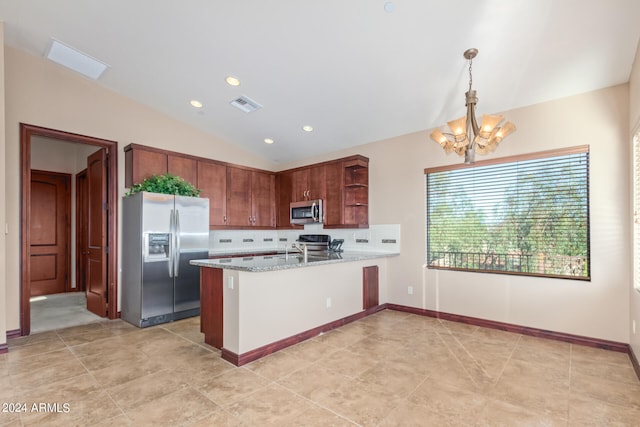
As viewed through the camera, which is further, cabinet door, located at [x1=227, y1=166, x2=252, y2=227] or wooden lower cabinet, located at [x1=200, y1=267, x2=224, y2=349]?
cabinet door, located at [x1=227, y1=166, x2=252, y2=227]

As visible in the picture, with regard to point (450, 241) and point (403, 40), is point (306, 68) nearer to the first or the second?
point (403, 40)

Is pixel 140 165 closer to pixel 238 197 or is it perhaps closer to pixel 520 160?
pixel 238 197

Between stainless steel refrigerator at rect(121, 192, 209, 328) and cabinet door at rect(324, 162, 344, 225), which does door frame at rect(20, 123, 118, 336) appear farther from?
cabinet door at rect(324, 162, 344, 225)

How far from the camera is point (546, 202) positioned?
3.60m

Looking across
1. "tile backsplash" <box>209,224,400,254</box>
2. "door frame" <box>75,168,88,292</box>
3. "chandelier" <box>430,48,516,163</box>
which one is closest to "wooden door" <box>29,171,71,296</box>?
"door frame" <box>75,168,88,292</box>

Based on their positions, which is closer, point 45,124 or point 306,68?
point 306,68

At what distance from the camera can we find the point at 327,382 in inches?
99.5

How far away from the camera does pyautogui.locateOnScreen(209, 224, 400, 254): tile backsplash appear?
491cm

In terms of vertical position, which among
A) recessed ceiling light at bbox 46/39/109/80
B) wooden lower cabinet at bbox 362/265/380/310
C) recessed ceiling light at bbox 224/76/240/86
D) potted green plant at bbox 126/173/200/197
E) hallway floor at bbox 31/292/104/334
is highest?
recessed ceiling light at bbox 46/39/109/80

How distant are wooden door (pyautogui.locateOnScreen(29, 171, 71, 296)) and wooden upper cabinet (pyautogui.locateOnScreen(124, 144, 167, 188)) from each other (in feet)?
9.74

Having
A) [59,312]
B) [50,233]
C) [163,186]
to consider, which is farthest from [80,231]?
[163,186]

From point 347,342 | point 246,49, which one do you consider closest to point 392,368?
point 347,342

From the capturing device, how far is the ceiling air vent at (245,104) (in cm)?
426

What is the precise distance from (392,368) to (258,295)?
4.50 feet
